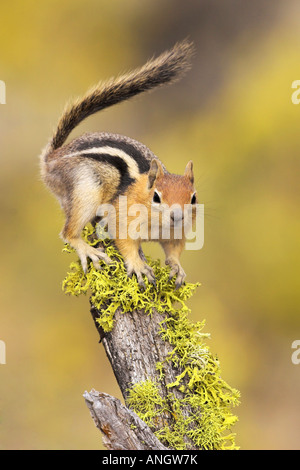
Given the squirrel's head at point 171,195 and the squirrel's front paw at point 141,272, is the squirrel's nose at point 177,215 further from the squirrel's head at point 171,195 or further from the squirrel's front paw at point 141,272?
the squirrel's front paw at point 141,272

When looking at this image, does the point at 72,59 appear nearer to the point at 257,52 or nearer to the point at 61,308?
the point at 257,52

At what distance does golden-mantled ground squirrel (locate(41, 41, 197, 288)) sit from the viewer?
281 centimetres

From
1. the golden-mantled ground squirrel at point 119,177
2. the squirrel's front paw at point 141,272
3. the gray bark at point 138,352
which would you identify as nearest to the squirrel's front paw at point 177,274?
the golden-mantled ground squirrel at point 119,177

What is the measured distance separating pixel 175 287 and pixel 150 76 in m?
1.10

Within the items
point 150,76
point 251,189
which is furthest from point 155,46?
point 150,76

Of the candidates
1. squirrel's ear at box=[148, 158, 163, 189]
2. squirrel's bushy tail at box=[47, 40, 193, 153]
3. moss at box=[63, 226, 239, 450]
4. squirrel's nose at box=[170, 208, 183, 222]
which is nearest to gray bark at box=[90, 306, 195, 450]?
moss at box=[63, 226, 239, 450]

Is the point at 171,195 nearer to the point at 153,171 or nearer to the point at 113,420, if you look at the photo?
the point at 153,171

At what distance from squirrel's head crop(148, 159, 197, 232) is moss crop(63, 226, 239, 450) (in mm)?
348

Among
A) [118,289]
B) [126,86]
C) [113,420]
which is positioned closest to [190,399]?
[113,420]

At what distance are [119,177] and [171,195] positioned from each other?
19.1 inches

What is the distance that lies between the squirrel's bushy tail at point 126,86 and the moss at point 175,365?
0.91 meters

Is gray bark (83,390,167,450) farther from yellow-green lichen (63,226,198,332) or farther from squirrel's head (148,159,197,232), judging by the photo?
squirrel's head (148,159,197,232)

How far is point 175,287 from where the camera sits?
301cm
